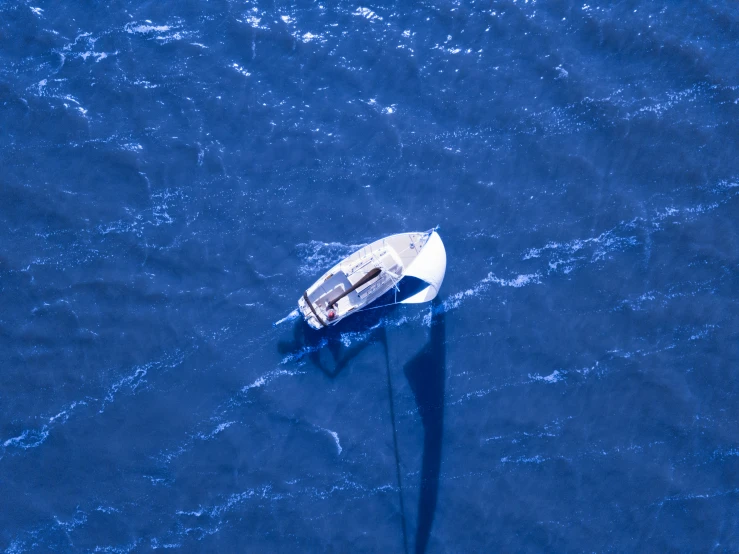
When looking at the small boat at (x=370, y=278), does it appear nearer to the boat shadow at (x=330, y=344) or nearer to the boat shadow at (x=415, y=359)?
the boat shadow at (x=330, y=344)

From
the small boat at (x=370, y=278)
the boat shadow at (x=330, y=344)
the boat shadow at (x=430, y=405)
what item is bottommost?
the boat shadow at (x=430, y=405)

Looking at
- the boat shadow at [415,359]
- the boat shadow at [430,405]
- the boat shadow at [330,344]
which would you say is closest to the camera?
the boat shadow at [430,405]

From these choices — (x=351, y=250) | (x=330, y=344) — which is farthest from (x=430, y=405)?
(x=351, y=250)

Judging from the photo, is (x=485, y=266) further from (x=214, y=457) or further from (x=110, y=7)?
(x=110, y=7)

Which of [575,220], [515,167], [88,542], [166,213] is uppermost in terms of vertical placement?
[166,213]

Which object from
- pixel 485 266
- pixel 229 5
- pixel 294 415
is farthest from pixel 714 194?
pixel 229 5

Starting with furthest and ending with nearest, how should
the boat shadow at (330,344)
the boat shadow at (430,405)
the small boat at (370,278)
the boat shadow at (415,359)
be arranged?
the boat shadow at (330,344) < the boat shadow at (415,359) < the boat shadow at (430,405) < the small boat at (370,278)

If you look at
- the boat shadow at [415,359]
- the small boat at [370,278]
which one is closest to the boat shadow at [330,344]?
the boat shadow at [415,359]

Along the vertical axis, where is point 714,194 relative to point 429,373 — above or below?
above
